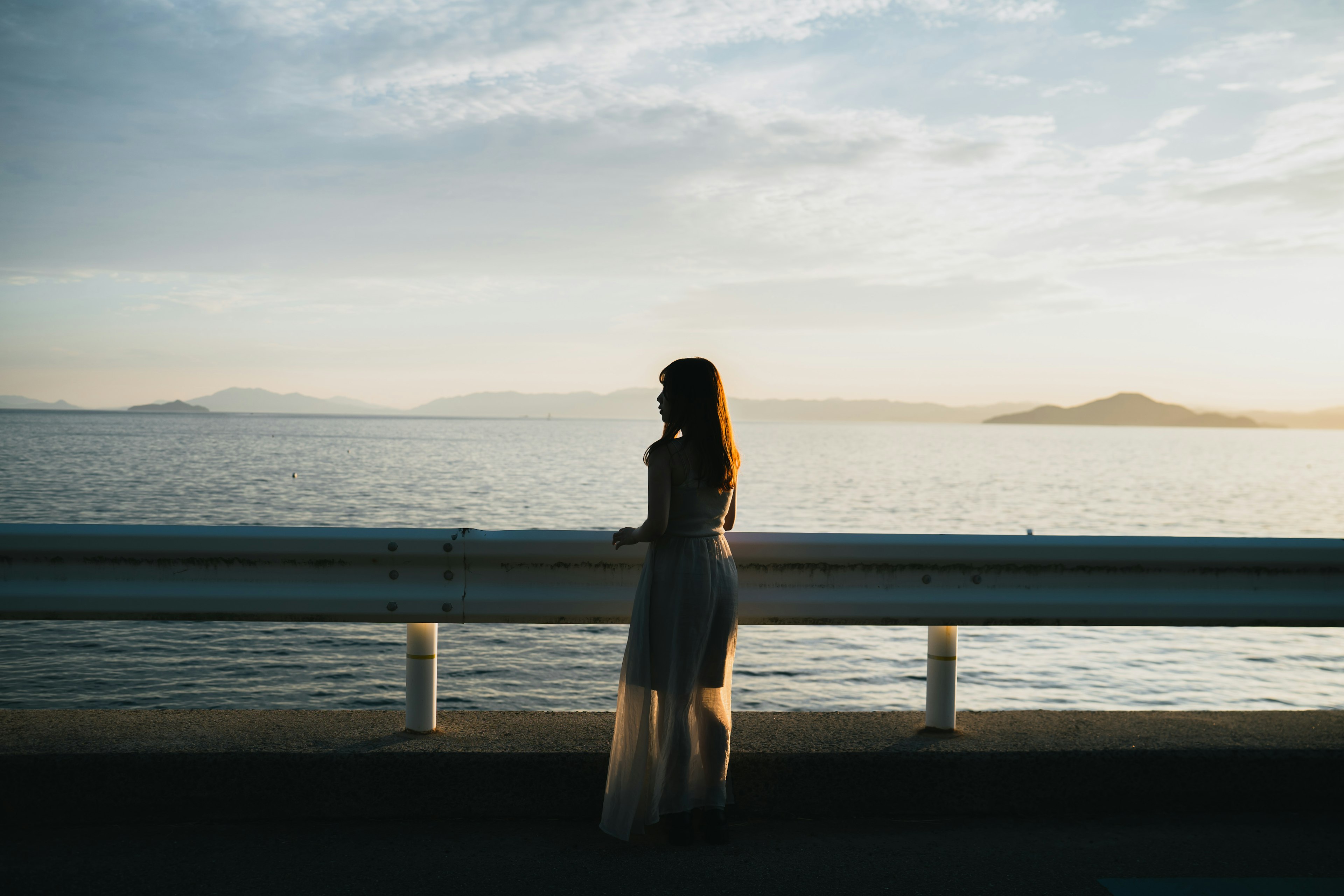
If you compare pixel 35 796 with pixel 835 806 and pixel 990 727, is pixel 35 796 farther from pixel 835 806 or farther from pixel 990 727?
pixel 990 727

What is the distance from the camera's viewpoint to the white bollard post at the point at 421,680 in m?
3.65

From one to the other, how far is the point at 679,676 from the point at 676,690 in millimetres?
47

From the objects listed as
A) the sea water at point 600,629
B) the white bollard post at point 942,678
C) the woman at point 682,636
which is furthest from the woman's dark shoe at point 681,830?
the sea water at point 600,629

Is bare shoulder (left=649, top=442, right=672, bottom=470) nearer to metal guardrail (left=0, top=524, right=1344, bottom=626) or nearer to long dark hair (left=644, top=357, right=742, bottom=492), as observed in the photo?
long dark hair (left=644, top=357, right=742, bottom=492)

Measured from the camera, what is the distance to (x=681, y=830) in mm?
3287

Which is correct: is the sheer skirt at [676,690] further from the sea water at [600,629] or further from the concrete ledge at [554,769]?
the sea water at [600,629]

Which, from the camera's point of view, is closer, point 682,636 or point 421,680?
point 682,636

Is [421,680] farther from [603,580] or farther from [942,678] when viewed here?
[942,678]

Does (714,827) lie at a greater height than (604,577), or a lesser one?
lesser

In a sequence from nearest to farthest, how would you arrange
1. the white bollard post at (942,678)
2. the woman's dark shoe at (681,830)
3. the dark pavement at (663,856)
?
the dark pavement at (663,856)
the woman's dark shoe at (681,830)
the white bollard post at (942,678)

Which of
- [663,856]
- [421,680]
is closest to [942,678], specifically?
[663,856]

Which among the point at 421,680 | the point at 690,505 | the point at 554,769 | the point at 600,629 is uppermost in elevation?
the point at 690,505

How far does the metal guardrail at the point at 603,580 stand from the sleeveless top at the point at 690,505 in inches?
9.5

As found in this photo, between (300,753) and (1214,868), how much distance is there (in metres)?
3.02
